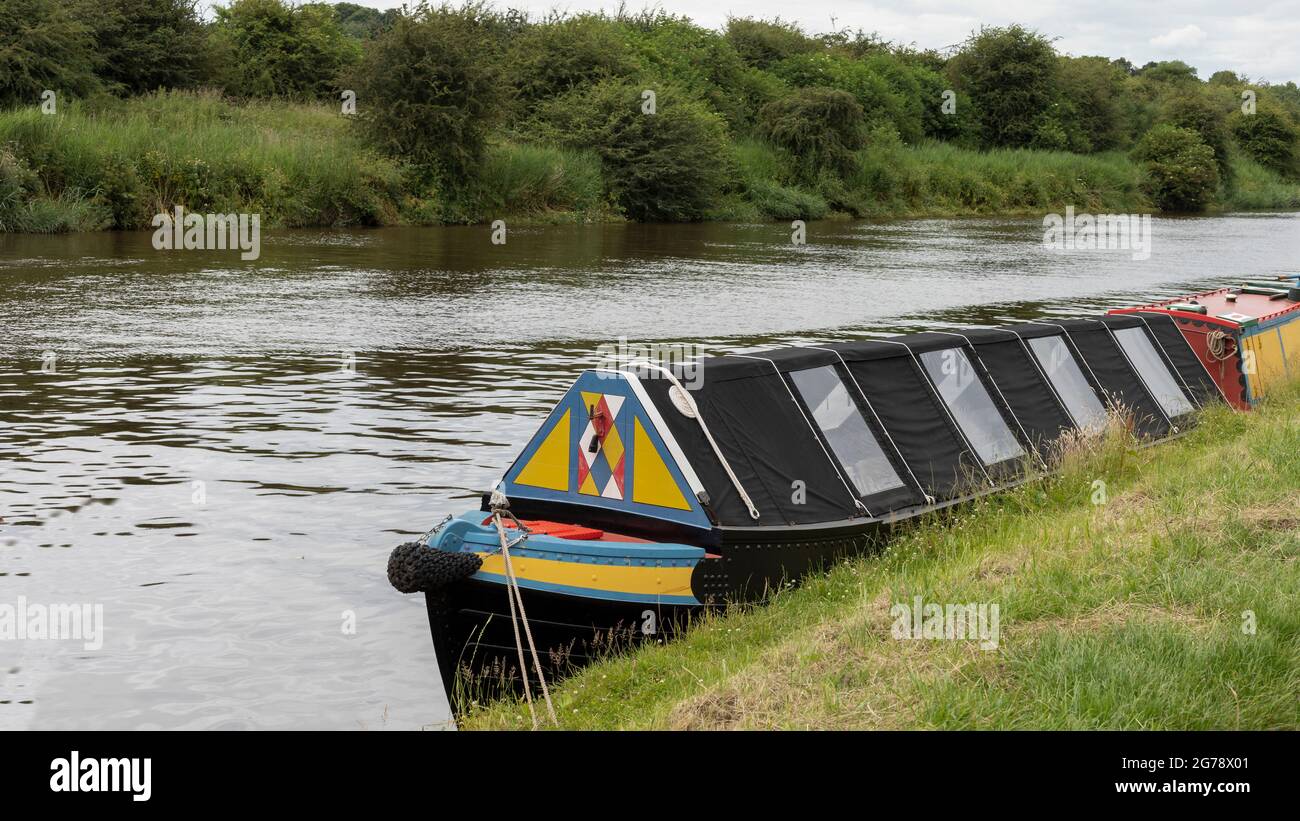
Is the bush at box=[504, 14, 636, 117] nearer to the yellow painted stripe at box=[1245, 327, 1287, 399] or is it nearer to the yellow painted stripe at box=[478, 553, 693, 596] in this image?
the yellow painted stripe at box=[1245, 327, 1287, 399]

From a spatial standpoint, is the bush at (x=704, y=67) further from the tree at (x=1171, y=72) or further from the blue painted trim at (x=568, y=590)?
the tree at (x=1171, y=72)

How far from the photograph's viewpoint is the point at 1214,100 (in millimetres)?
101125

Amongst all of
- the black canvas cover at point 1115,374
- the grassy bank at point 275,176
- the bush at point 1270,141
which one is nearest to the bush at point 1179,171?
the bush at point 1270,141

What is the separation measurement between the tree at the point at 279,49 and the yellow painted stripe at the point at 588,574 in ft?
164

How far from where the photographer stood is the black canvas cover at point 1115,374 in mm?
15211

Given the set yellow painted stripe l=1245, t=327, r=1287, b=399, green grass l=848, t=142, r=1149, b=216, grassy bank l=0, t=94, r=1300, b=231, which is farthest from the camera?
green grass l=848, t=142, r=1149, b=216

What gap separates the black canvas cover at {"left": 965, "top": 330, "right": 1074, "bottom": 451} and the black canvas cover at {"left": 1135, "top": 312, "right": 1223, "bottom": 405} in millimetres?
3407

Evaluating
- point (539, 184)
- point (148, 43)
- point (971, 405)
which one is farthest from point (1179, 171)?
point (971, 405)

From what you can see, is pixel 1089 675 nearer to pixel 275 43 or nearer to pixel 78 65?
pixel 78 65

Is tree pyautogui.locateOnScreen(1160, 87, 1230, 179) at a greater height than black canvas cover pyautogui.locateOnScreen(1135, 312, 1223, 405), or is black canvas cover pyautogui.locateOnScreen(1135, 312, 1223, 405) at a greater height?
tree pyautogui.locateOnScreen(1160, 87, 1230, 179)

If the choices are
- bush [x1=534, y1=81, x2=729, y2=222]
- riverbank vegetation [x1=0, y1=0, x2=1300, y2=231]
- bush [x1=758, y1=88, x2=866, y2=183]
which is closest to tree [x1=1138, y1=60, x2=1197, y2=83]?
riverbank vegetation [x1=0, y1=0, x2=1300, y2=231]

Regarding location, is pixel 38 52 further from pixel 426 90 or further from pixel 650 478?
pixel 650 478

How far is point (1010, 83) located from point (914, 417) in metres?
85.4

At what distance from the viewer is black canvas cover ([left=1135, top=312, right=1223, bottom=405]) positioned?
663 inches
